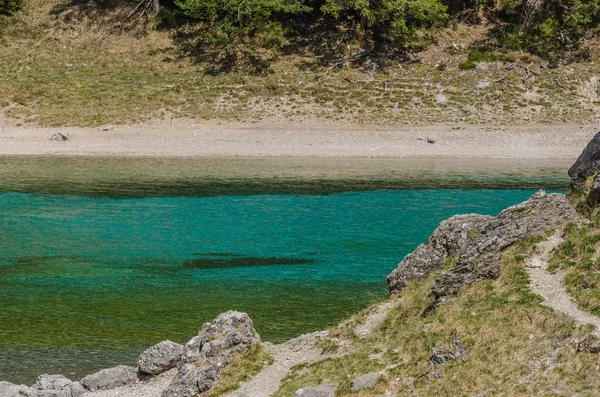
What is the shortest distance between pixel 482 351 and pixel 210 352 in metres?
6.36

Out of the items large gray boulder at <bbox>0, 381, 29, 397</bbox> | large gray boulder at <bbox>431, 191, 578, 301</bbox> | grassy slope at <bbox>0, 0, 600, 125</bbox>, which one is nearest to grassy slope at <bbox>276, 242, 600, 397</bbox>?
large gray boulder at <bbox>431, 191, 578, 301</bbox>

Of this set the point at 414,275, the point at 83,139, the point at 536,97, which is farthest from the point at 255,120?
the point at 414,275

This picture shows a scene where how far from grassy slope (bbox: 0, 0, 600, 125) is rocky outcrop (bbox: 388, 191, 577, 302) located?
55.3 metres

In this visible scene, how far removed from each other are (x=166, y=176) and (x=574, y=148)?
116 feet

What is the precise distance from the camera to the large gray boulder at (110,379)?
20.5 metres

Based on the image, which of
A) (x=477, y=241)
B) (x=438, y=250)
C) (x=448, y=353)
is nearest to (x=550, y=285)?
(x=477, y=241)

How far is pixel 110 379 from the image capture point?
2072cm

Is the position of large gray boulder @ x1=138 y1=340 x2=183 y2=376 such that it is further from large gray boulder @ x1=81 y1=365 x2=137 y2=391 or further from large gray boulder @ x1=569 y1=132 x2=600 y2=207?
large gray boulder @ x1=569 y1=132 x2=600 y2=207

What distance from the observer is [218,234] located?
1693 inches

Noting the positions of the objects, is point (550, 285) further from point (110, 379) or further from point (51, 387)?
point (51, 387)

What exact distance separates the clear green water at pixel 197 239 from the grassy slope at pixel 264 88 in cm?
1201

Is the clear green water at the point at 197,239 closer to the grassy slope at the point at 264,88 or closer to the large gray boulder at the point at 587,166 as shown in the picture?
the large gray boulder at the point at 587,166

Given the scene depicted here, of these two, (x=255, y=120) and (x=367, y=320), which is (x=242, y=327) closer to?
(x=367, y=320)

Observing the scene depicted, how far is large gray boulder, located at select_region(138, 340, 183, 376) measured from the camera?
20.9 meters
